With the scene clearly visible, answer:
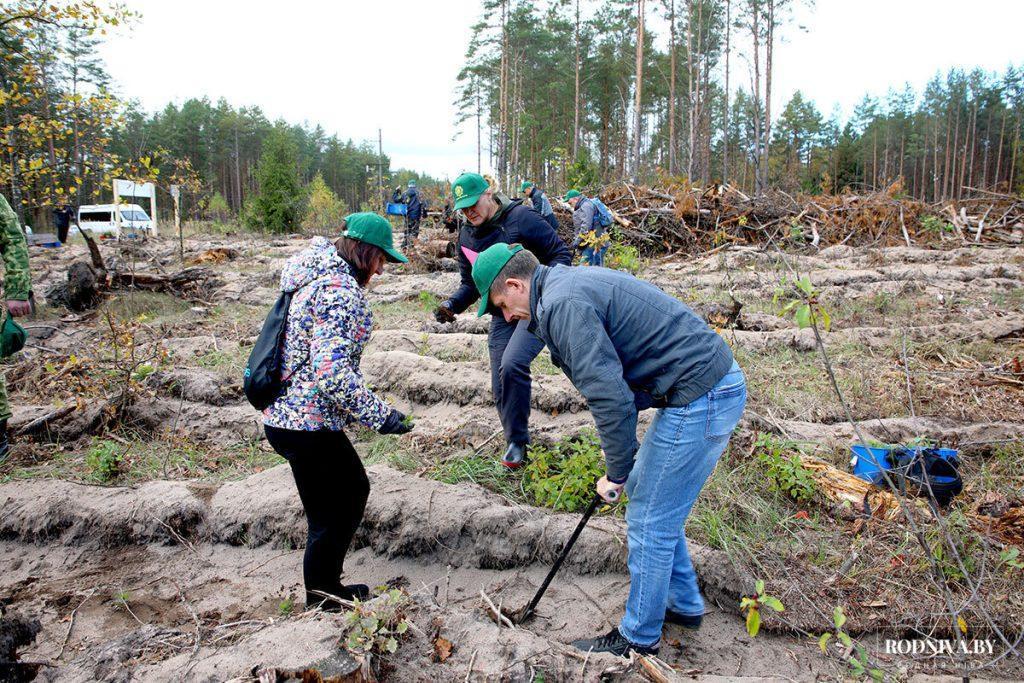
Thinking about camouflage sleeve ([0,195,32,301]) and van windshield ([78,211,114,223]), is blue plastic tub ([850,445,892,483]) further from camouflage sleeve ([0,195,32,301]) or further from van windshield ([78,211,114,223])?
van windshield ([78,211,114,223])

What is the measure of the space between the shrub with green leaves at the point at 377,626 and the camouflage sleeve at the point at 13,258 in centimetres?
384

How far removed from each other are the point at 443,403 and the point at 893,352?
445 centimetres

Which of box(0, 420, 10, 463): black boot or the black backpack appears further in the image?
box(0, 420, 10, 463): black boot

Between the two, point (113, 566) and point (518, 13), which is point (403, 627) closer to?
point (113, 566)

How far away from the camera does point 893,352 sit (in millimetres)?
6176

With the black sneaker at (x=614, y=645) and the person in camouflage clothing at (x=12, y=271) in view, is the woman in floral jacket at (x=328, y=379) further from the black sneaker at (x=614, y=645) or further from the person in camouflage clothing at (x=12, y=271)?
the person in camouflage clothing at (x=12, y=271)

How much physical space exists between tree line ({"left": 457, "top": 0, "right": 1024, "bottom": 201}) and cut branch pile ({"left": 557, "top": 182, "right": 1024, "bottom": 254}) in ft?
→ 12.1

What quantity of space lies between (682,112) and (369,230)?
122ft

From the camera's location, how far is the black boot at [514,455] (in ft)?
12.8

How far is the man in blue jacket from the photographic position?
2213 mm

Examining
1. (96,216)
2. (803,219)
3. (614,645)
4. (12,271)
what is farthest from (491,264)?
(96,216)

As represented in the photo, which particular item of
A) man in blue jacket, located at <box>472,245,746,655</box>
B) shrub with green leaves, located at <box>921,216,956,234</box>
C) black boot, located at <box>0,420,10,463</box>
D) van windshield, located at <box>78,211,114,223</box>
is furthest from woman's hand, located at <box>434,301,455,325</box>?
van windshield, located at <box>78,211,114,223</box>

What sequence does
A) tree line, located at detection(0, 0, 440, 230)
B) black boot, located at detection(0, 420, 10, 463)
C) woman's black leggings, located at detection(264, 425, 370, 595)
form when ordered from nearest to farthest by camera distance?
woman's black leggings, located at detection(264, 425, 370, 595) → black boot, located at detection(0, 420, 10, 463) → tree line, located at detection(0, 0, 440, 230)

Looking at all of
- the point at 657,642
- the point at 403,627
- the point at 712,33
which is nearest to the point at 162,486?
the point at 403,627
